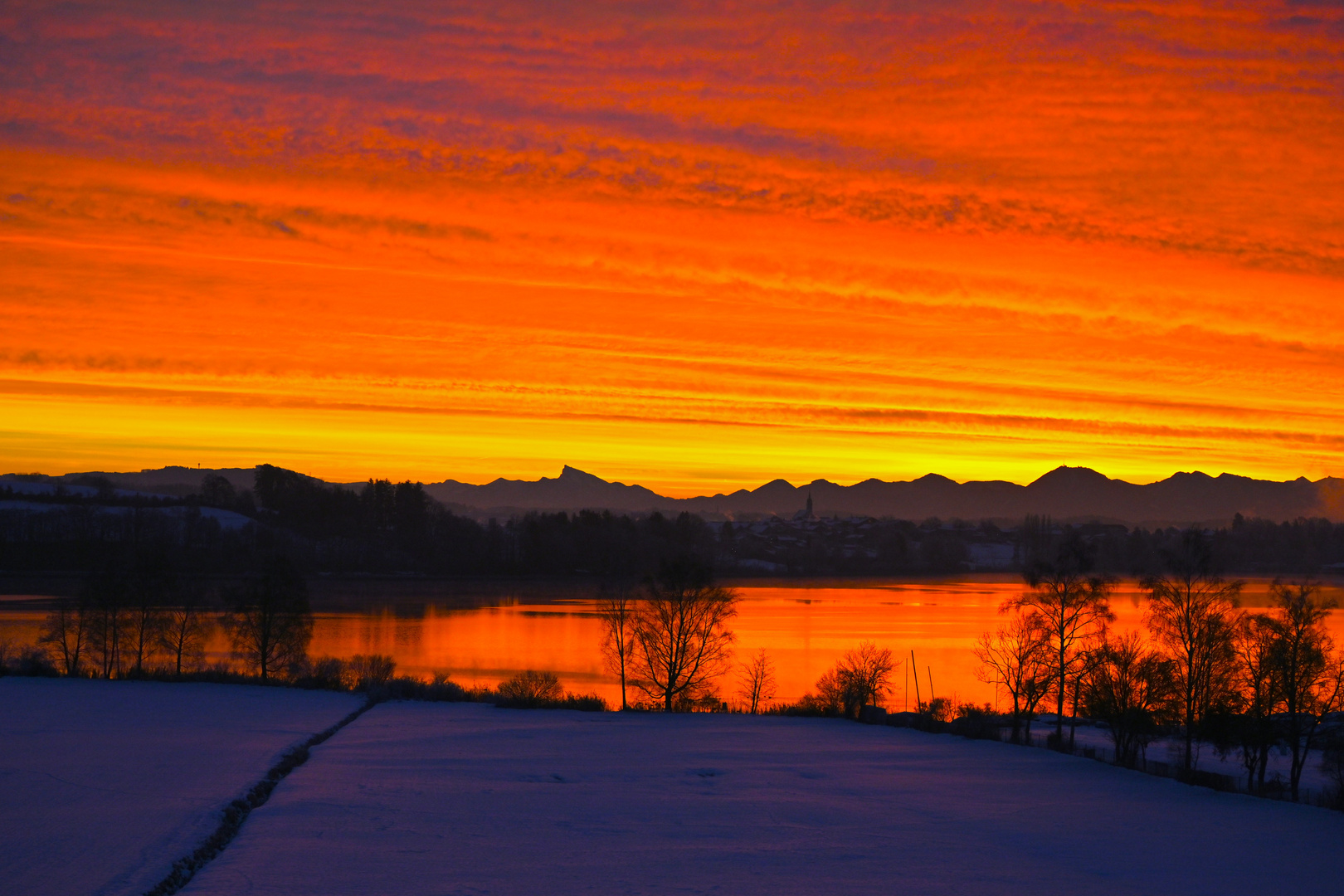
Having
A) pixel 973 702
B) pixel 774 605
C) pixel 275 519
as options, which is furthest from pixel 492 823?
pixel 275 519

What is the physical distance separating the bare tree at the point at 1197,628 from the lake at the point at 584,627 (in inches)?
447

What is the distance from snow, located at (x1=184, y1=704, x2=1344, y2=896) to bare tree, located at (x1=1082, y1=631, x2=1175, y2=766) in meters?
4.48

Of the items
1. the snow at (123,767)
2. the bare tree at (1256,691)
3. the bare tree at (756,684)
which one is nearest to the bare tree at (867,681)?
the bare tree at (756,684)

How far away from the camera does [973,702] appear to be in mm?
43312

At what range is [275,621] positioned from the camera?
46.2 m

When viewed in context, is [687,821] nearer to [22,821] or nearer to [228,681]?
[22,821]

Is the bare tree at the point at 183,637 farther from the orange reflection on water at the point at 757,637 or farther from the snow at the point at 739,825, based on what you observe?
the snow at the point at 739,825

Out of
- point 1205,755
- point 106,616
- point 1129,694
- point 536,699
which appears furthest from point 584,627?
point 1129,694

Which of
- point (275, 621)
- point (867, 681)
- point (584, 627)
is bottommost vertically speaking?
point (584, 627)

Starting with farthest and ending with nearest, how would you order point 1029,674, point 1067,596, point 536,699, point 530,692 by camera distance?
point 1029,674 → point 1067,596 → point 530,692 → point 536,699

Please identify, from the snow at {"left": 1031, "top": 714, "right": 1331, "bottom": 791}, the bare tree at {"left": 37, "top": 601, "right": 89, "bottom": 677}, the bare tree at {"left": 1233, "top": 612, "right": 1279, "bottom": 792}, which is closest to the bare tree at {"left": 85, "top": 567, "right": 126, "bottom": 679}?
the bare tree at {"left": 37, "top": 601, "right": 89, "bottom": 677}

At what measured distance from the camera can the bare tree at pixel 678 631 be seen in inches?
1646

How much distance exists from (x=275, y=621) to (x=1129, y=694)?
116 ft

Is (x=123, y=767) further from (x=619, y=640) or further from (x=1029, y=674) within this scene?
(x=1029, y=674)
